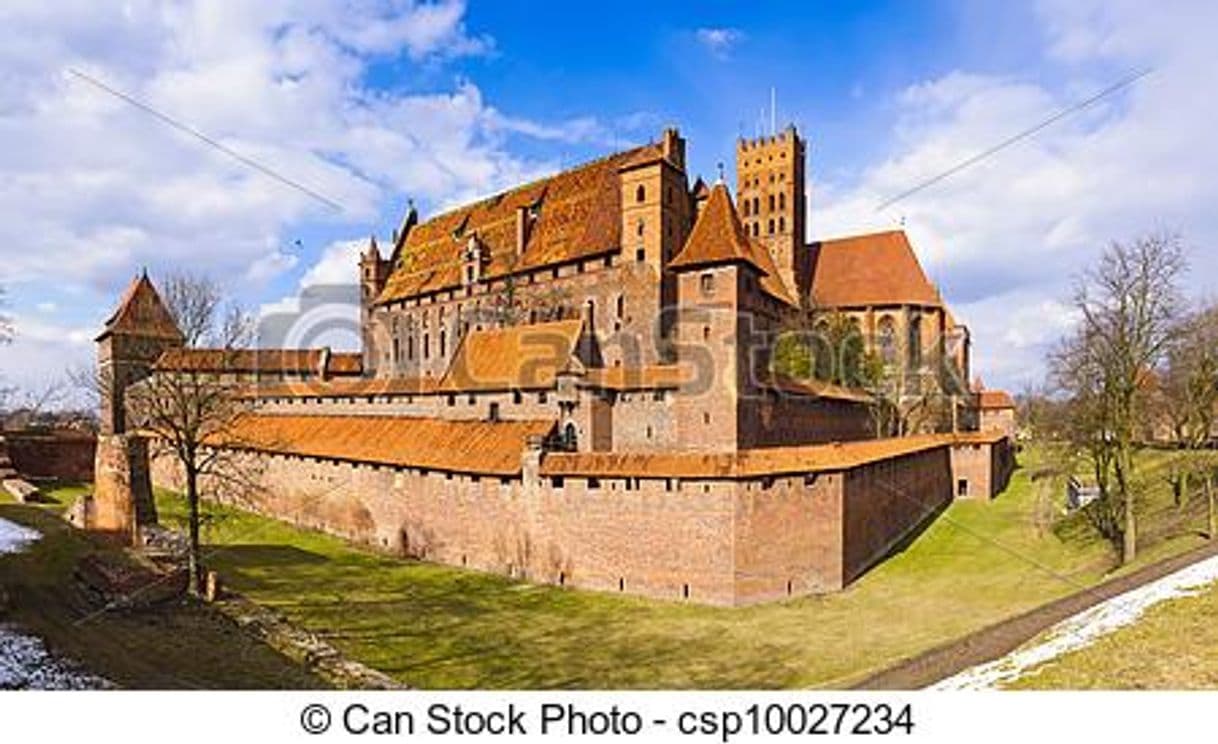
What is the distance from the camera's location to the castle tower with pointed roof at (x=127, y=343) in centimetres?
4359

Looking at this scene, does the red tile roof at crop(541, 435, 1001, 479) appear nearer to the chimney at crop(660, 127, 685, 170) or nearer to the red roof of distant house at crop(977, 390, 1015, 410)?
the chimney at crop(660, 127, 685, 170)

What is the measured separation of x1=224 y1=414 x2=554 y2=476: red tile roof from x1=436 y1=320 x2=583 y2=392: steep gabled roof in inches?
69.2

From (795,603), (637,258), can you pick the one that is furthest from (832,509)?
(637,258)

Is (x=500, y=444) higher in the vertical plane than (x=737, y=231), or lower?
lower

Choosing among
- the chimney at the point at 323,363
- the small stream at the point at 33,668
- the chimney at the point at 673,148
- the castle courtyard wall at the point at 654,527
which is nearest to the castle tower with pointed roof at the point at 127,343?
the chimney at the point at 323,363

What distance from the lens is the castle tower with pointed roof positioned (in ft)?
143

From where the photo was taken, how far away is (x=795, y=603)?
20.5m

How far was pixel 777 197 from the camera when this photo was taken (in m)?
51.2

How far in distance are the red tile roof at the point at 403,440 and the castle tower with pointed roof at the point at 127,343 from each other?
11.7 meters

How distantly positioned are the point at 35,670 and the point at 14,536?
11854 mm

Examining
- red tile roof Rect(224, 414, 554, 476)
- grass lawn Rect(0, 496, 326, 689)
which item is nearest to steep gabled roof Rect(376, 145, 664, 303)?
red tile roof Rect(224, 414, 554, 476)

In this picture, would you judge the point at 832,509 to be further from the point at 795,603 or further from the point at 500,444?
the point at 500,444

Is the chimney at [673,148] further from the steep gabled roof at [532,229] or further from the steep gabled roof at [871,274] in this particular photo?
the steep gabled roof at [871,274]

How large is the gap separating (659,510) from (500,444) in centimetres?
636
